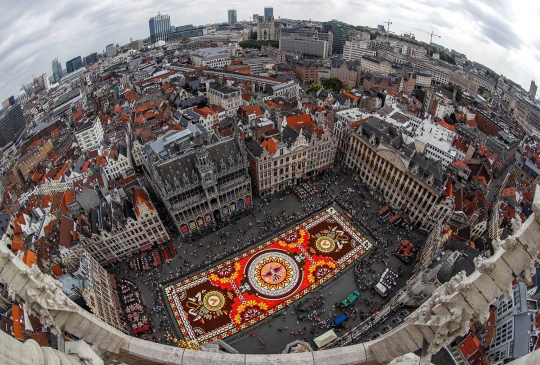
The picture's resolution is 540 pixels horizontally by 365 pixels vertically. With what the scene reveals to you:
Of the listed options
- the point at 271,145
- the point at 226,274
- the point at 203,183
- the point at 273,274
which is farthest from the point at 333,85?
the point at 226,274

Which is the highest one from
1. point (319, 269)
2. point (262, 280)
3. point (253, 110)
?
point (253, 110)

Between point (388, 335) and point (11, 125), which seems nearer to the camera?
point (388, 335)

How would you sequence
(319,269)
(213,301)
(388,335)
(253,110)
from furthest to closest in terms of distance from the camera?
1. (253,110)
2. (319,269)
3. (213,301)
4. (388,335)

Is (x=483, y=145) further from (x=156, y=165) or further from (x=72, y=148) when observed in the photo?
(x=72, y=148)

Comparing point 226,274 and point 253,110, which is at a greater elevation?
point 253,110

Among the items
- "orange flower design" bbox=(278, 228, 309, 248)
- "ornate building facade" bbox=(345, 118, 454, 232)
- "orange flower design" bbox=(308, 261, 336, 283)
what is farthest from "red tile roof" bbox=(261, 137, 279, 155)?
"orange flower design" bbox=(308, 261, 336, 283)

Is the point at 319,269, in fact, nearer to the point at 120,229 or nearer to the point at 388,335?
the point at 388,335
